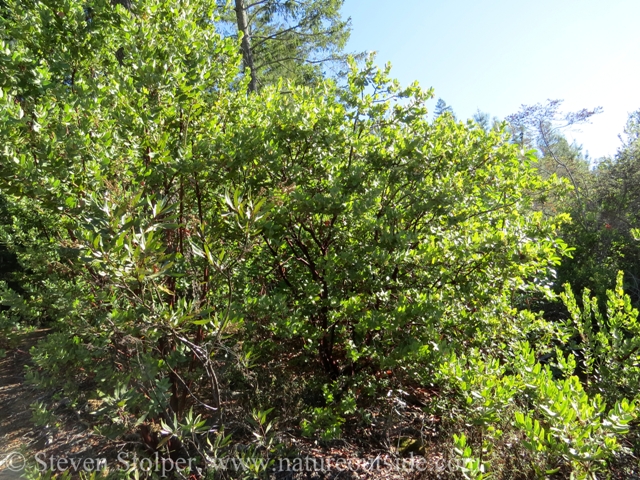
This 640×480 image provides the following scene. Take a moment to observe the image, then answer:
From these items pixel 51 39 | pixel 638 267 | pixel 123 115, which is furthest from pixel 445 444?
pixel 638 267

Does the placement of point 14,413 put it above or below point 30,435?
above

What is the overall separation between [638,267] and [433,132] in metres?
6.98

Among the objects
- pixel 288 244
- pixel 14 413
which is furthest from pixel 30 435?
pixel 288 244

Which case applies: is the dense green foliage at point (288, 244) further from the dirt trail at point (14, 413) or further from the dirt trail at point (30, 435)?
the dirt trail at point (14, 413)

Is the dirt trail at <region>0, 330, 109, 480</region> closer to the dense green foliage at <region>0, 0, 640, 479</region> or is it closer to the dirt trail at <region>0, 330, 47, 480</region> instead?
the dirt trail at <region>0, 330, 47, 480</region>

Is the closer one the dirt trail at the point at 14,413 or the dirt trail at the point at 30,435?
the dirt trail at the point at 30,435

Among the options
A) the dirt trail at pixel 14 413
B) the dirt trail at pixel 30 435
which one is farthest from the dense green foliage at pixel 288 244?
the dirt trail at pixel 14 413

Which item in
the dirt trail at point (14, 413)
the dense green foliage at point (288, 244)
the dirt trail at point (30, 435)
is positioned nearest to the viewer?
the dense green foliage at point (288, 244)

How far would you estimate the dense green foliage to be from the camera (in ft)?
7.27

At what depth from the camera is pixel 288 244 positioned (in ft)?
10.4

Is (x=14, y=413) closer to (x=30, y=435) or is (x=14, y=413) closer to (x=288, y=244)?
(x=30, y=435)

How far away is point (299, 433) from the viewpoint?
3240mm

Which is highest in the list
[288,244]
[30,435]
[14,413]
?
[288,244]

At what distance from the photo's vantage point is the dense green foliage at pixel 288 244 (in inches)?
87.2
